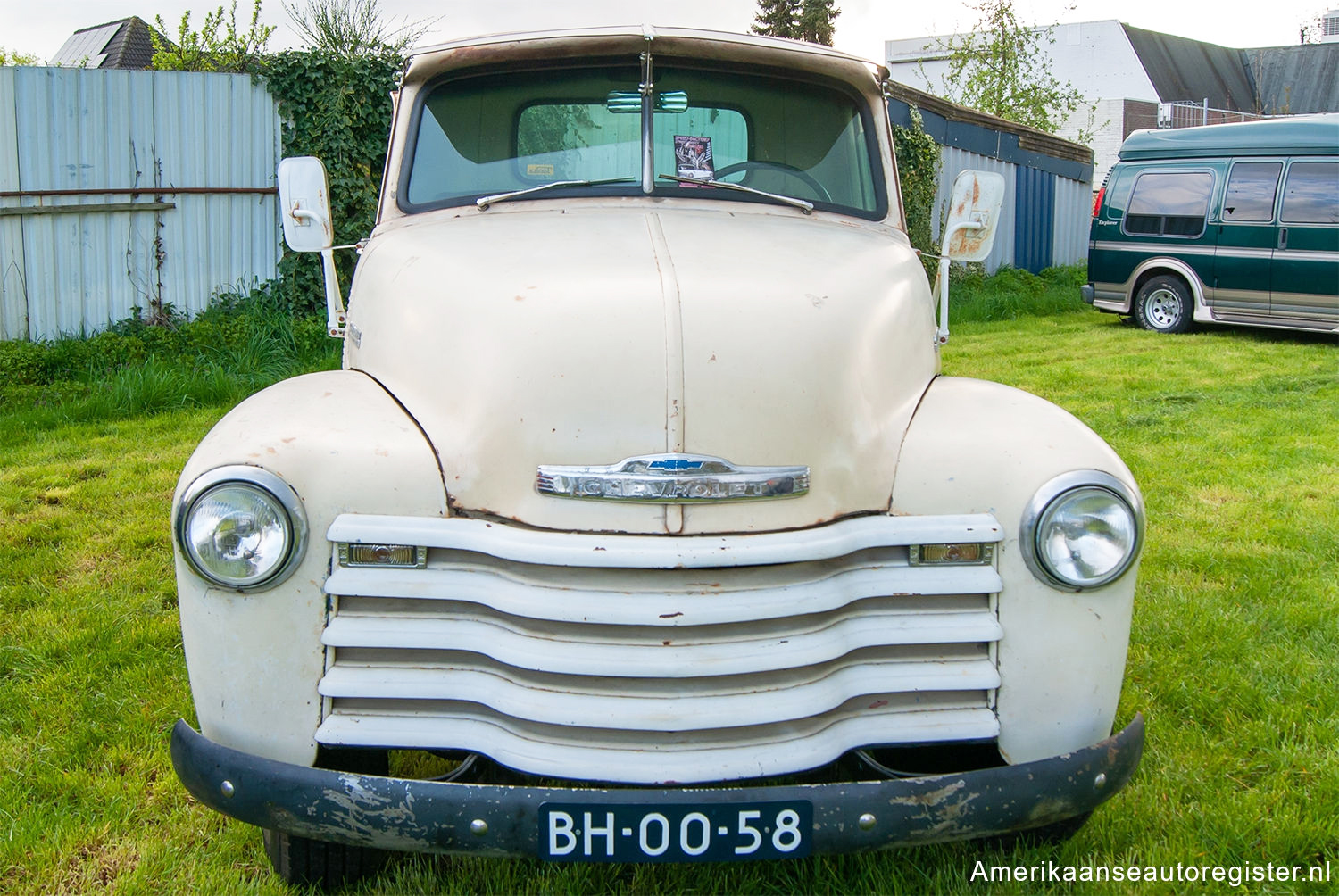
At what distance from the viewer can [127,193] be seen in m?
8.68

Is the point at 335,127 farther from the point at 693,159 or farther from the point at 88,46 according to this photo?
the point at 88,46

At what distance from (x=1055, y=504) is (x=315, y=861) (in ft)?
5.93

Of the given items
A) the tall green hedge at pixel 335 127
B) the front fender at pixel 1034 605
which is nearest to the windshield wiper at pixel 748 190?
the front fender at pixel 1034 605

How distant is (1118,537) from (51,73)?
873cm

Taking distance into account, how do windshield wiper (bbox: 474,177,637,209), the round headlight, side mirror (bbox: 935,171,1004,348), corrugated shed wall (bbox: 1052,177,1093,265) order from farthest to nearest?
corrugated shed wall (bbox: 1052,177,1093,265) → side mirror (bbox: 935,171,1004,348) → windshield wiper (bbox: 474,177,637,209) → the round headlight

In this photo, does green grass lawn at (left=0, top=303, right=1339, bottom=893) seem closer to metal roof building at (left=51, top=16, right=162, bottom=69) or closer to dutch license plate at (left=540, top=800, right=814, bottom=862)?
dutch license plate at (left=540, top=800, right=814, bottom=862)

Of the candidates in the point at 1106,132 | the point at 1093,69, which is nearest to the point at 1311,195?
the point at 1106,132

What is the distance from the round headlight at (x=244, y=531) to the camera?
217 cm

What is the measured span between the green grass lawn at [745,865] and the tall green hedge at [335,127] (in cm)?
217

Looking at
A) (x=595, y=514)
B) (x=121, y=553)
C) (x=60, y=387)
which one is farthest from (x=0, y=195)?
(x=595, y=514)

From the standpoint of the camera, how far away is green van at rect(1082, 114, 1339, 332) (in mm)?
11844

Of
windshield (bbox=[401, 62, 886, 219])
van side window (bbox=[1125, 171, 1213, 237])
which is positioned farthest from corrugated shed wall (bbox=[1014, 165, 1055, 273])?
windshield (bbox=[401, 62, 886, 219])

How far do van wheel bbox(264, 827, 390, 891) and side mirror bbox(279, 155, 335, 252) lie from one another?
1870 millimetres

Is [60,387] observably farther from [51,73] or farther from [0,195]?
[51,73]
